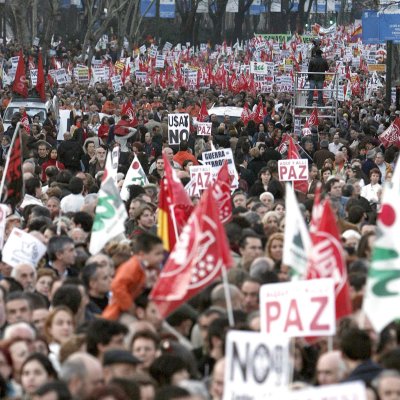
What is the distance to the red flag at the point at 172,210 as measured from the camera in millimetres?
12969

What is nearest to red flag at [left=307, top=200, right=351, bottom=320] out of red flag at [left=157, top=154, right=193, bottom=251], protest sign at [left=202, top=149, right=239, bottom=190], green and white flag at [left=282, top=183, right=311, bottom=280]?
green and white flag at [left=282, top=183, right=311, bottom=280]

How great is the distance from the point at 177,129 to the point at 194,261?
13.8 metres

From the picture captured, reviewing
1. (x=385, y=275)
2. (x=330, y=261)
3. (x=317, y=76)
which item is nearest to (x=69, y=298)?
(x=330, y=261)

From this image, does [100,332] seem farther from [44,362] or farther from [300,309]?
[300,309]

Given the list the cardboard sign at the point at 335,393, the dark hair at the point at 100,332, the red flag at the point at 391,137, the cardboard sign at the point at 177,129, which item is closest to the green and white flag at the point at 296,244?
the dark hair at the point at 100,332

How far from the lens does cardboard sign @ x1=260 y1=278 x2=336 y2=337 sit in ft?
30.0

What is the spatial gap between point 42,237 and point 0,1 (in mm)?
60260

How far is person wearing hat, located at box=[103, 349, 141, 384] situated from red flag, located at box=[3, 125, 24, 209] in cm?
620

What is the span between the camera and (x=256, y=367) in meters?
8.12

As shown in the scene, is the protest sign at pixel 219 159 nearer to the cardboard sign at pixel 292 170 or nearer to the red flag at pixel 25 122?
the cardboard sign at pixel 292 170

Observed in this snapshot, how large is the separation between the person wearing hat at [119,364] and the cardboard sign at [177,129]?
49.3ft

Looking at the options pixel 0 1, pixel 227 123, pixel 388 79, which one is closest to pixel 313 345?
pixel 227 123

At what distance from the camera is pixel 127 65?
5156 centimetres

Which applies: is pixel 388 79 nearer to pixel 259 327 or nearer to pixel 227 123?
pixel 227 123
